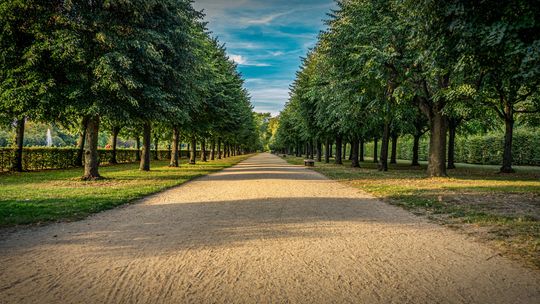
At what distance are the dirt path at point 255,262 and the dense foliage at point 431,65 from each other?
9.72ft

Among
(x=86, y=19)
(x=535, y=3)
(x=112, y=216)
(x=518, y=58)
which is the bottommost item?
(x=112, y=216)

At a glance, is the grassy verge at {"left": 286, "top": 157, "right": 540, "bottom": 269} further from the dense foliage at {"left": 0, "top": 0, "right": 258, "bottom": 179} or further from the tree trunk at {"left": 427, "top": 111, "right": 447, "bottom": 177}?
the dense foliage at {"left": 0, "top": 0, "right": 258, "bottom": 179}

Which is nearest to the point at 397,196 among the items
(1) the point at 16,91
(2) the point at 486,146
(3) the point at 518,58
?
(3) the point at 518,58

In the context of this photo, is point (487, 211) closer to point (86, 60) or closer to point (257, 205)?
point (257, 205)

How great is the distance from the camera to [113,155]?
1244 inches

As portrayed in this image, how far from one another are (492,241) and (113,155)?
32.1 metres

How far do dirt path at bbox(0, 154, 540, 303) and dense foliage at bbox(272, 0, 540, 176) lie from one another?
117 inches

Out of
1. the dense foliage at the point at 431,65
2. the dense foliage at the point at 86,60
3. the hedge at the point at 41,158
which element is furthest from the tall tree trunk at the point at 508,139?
the hedge at the point at 41,158

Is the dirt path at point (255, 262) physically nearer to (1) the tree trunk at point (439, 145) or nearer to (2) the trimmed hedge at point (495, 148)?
(1) the tree trunk at point (439, 145)

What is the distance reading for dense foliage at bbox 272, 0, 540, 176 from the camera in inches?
207

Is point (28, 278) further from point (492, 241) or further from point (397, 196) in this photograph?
point (397, 196)

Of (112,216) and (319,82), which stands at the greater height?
(319,82)

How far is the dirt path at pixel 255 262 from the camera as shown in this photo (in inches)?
130

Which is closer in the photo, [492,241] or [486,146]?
[492,241]
